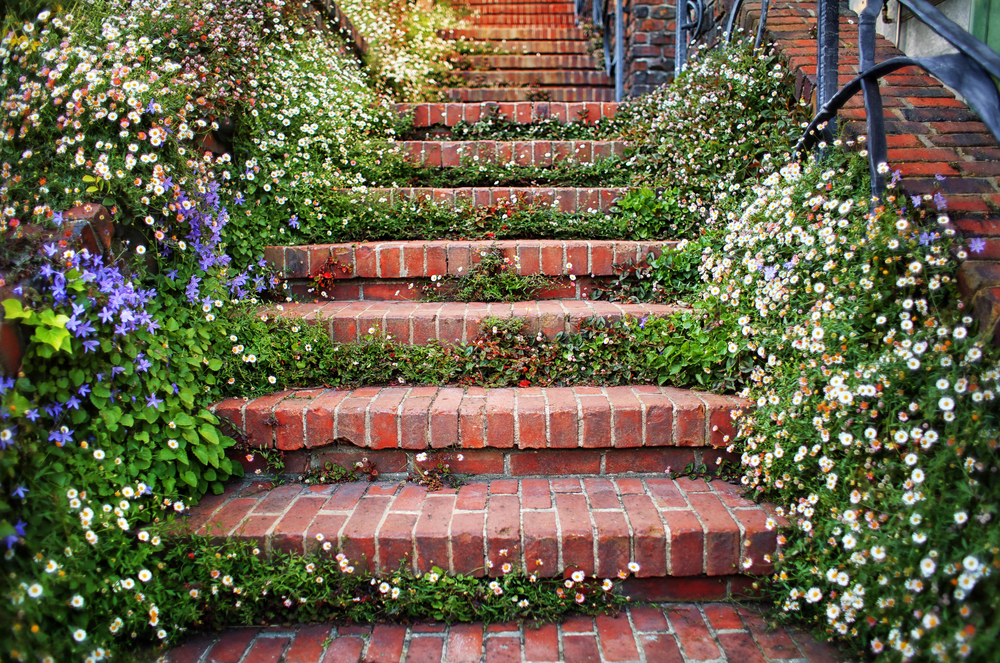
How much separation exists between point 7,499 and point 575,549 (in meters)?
1.60

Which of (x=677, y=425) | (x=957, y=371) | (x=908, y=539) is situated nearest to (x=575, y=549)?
(x=677, y=425)

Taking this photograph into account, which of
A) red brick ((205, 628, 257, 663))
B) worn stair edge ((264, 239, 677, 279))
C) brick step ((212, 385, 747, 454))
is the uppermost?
worn stair edge ((264, 239, 677, 279))

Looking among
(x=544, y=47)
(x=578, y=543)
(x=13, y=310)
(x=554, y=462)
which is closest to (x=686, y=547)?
(x=578, y=543)

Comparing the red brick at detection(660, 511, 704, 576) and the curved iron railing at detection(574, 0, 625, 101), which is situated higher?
the curved iron railing at detection(574, 0, 625, 101)

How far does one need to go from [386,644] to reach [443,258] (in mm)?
1747

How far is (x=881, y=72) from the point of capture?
1934 mm

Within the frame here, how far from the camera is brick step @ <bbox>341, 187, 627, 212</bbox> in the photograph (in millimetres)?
3279

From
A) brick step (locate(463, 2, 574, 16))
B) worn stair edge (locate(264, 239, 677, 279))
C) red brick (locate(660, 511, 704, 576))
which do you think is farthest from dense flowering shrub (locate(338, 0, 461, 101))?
red brick (locate(660, 511, 704, 576))

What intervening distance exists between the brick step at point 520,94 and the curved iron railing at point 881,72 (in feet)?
10.2

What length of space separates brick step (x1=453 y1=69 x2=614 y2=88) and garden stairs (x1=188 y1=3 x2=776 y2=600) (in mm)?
3533

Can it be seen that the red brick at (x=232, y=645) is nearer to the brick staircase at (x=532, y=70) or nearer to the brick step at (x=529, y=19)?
the brick staircase at (x=532, y=70)

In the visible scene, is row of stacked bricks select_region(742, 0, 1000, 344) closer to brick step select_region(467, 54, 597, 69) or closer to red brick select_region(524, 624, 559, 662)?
red brick select_region(524, 624, 559, 662)

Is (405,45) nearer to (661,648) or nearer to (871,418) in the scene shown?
(871,418)

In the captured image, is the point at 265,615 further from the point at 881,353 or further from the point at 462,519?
the point at 881,353
